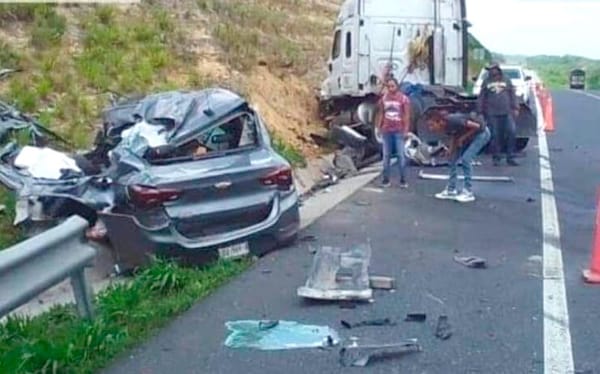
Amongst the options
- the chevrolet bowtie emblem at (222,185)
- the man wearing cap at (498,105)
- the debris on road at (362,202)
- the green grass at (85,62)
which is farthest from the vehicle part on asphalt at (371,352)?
the man wearing cap at (498,105)

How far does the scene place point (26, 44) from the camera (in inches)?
887

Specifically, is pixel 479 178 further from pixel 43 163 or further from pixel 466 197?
pixel 43 163

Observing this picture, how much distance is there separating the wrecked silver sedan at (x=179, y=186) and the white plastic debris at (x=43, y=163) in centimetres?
1

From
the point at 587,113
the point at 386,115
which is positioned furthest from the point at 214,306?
the point at 587,113

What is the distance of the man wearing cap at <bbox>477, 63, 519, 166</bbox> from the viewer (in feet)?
68.4

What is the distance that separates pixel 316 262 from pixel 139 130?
3478 mm

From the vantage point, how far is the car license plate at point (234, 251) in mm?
11492

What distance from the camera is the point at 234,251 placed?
1157 cm

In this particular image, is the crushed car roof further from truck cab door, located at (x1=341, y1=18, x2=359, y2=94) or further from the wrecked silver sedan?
truck cab door, located at (x1=341, y1=18, x2=359, y2=94)

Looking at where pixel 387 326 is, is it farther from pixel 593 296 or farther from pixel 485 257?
pixel 485 257

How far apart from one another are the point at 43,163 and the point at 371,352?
272 inches

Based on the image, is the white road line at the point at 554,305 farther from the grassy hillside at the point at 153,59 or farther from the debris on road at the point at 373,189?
the grassy hillside at the point at 153,59

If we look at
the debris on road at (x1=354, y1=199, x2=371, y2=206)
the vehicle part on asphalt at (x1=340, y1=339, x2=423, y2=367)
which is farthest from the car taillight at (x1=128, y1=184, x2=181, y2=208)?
the debris on road at (x1=354, y1=199, x2=371, y2=206)

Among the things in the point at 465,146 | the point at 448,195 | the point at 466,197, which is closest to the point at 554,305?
the point at 466,197
